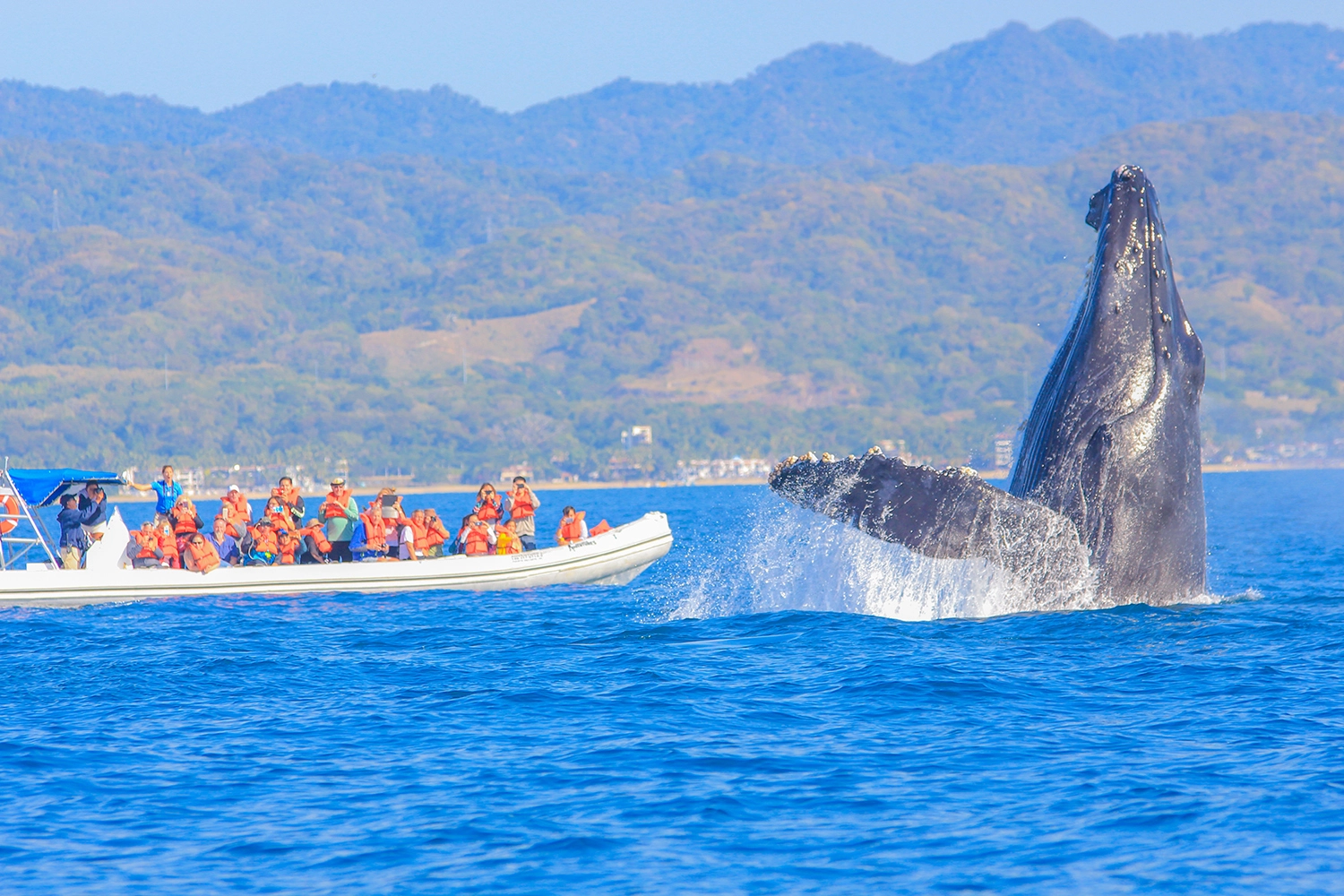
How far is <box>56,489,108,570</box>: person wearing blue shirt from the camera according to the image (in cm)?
2417

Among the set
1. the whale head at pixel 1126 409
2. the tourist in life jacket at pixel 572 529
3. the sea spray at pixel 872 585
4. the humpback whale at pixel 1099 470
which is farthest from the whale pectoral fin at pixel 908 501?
the tourist in life jacket at pixel 572 529

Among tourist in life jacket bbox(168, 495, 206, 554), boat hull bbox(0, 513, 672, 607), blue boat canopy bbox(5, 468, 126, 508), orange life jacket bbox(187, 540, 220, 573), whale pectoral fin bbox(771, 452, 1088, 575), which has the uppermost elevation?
whale pectoral fin bbox(771, 452, 1088, 575)

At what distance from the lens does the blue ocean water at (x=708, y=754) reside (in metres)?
9.11

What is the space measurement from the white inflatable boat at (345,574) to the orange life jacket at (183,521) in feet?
2.46

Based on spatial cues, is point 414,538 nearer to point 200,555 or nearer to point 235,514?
point 235,514

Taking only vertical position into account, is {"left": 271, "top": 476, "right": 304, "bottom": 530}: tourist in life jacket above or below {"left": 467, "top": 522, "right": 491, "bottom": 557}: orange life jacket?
above

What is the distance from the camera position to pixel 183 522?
24.4 meters

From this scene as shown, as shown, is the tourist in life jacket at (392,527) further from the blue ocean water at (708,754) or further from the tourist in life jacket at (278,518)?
the blue ocean water at (708,754)

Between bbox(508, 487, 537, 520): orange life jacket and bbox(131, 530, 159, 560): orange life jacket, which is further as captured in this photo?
bbox(508, 487, 537, 520): orange life jacket

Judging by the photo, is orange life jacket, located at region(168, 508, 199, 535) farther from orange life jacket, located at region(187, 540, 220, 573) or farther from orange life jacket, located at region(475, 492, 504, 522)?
orange life jacket, located at region(475, 492, 504, 522)

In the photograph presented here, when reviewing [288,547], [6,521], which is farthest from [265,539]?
[6,521]

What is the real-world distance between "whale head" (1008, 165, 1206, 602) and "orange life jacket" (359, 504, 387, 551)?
1509 cm

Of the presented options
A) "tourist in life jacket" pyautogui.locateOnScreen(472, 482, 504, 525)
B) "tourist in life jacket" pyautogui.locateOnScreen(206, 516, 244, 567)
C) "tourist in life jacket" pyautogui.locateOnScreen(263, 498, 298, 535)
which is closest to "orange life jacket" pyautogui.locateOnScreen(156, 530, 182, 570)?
"tourist in life jacket" pyautogui.locateOnScreen(206, 516, 244, 567)

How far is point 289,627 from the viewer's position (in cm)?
2000
